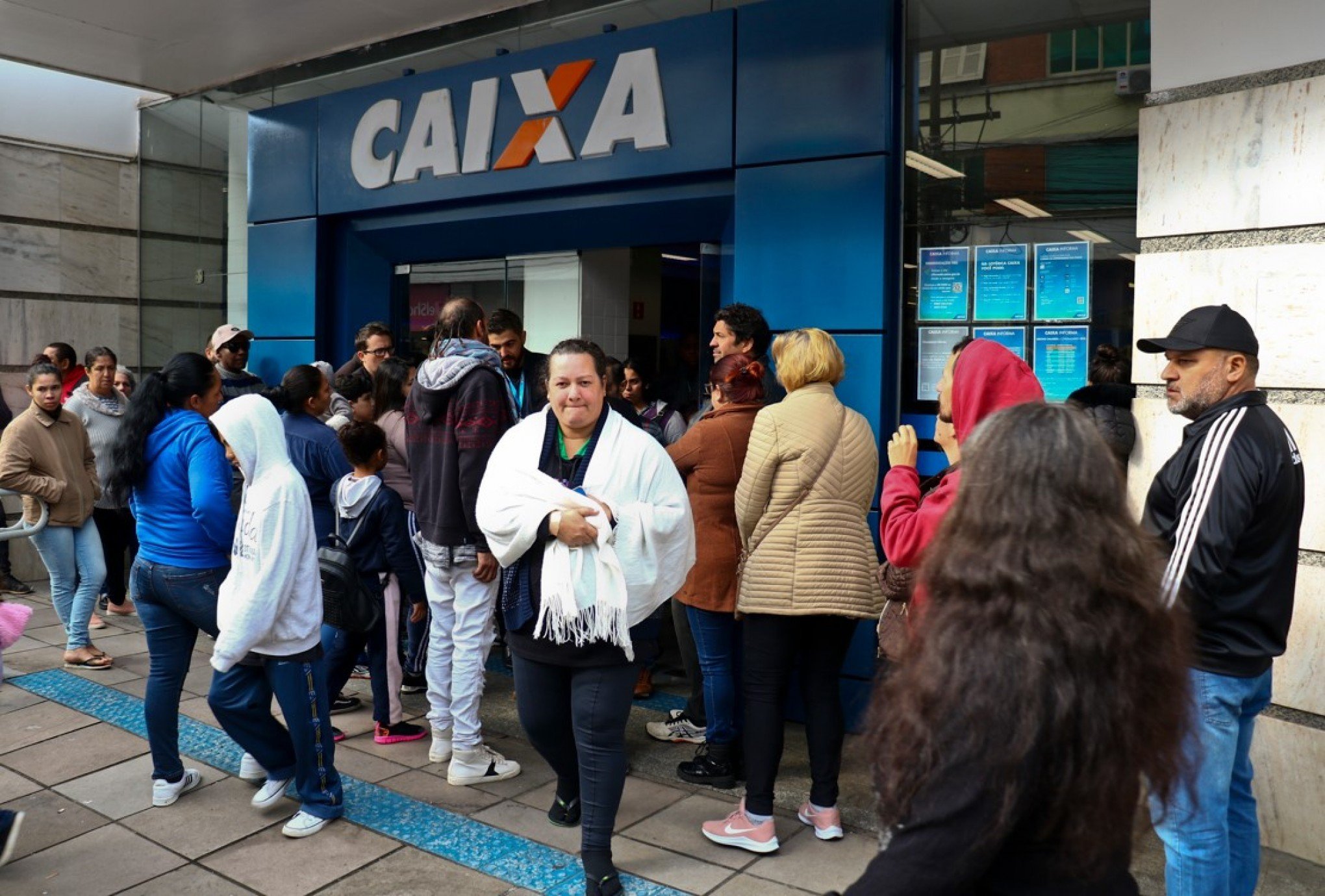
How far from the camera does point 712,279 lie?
6.29 m

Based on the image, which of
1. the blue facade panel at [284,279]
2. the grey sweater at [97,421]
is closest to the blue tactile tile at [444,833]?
the grey sweater at [97,421]

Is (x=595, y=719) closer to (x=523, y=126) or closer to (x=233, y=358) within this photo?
(x=523, y=126)

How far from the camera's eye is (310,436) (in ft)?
16.9

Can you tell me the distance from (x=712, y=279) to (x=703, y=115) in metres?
0.97

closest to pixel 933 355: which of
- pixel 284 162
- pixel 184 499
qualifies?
pixel 184 499

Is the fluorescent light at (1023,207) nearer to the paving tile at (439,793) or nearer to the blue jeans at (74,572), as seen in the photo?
the paving tile at (439,793)

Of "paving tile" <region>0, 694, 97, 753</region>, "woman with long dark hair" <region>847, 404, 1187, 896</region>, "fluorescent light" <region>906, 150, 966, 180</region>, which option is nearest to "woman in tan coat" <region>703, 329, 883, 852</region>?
"fluorescent light" <region>906, 150, 966, 180</region>

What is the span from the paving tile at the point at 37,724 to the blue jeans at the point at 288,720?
1.74 meters

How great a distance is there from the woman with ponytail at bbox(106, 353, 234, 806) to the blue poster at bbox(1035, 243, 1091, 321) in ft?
12.1

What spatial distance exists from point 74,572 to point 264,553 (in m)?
3.41

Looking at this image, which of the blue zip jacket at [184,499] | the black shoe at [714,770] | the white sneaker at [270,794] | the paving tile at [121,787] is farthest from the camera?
the black shoe at [714,770]

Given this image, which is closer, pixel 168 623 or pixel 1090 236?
pixel 168 623

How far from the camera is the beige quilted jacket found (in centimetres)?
391

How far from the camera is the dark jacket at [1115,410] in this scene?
4.36 m
